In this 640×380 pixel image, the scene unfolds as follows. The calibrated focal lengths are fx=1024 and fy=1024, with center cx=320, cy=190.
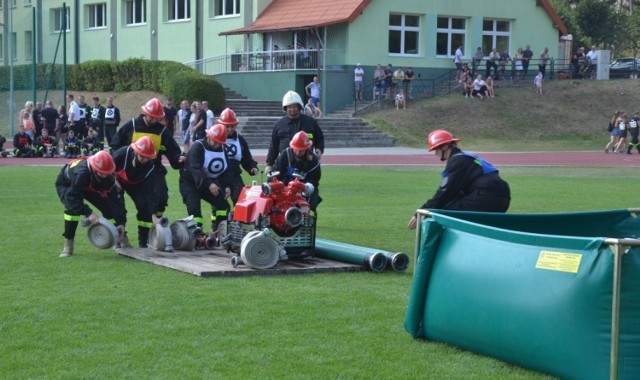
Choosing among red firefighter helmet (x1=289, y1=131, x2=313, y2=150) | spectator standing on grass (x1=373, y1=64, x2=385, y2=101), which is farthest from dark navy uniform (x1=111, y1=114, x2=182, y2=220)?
spectator standing on grass (x1=373, y1=64, x2=385, y2=101)

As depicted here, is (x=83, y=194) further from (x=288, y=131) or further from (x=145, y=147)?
(x=288, y=131)

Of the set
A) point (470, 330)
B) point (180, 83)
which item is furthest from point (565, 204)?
point (180, 83)

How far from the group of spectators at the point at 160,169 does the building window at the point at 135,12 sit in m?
48.4

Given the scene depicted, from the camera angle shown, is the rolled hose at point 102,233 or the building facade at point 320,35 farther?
the building facade at point 320,35

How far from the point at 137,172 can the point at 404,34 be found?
39.9 meters

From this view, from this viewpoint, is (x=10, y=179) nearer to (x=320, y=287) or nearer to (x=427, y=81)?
(x=320, y=287)

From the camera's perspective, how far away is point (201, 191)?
1389 centimetres

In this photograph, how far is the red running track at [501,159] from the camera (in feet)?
109

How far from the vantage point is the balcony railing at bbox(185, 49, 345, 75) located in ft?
163

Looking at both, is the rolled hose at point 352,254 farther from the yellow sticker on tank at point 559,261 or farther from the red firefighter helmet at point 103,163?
the yellow sticker on tank at point 559,261

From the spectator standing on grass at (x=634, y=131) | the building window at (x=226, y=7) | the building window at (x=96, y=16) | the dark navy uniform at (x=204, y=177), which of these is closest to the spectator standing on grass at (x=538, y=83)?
the spectator standing on grass at (x=634, y=131)

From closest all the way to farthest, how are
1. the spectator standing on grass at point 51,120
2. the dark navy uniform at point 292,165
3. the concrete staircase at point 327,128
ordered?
1. the dark navy uniform at point 292,165
2. the spectator standing on grass at point 51,120
3. the concrete staircase at point 327,128

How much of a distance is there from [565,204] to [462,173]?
10.1 metres

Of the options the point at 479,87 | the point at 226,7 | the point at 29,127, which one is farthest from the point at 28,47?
the point at 479,87
